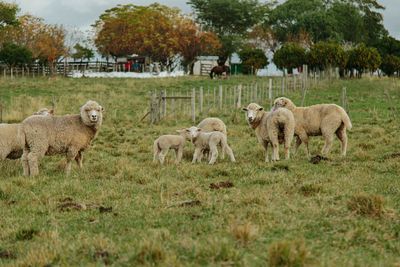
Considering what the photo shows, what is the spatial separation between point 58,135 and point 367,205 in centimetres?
691

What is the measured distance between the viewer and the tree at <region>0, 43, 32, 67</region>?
64500 mm

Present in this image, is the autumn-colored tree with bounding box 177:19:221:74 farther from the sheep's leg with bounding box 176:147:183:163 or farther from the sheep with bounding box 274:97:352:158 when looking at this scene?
the sheep's leg with bounding box 176:147:183:163

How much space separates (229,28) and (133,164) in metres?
79.1

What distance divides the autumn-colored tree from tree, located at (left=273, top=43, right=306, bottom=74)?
1687 cm

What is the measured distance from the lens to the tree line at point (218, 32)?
3009 inches

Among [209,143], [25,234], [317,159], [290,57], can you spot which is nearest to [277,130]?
[317,159]

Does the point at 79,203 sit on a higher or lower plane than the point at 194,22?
lower

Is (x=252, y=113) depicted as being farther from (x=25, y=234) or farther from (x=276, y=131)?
(x=25, y=234)

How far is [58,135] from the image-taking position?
496 inches

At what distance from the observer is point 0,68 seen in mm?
64812

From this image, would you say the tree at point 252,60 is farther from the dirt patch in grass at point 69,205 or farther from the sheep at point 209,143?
the dirt patch in grass at point 69,205

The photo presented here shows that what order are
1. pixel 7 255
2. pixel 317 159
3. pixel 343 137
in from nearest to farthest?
1. pixel 7 255
2. pixel 317 159
3. pixel 343 137

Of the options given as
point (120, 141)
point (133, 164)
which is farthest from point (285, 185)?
point (120, 141)

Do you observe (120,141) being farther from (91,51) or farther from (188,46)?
(91,51)
